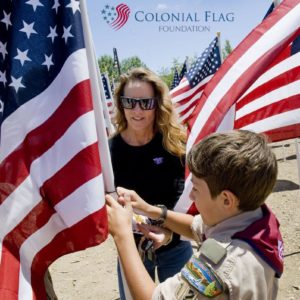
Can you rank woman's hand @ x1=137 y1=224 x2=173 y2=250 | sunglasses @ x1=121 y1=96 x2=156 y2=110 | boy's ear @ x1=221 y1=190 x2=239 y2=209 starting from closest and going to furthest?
boy's ear @ x1=221 y1=190 x2=239 y2=209 < woman's hand @ x1=137 y1=224 x2=173 y2=250 < sunglasses @ x1=121 y1=96 x2=156 y2=110

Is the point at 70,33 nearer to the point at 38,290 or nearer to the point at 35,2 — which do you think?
Result: the point at 35,2

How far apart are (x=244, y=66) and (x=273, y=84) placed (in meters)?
Result: 0.51

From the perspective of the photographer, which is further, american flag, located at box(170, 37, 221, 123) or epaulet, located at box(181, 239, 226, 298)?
american flag, located at box(170, 37, 221, 123)

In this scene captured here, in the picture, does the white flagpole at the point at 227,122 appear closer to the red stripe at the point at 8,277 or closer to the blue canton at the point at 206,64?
the red stripe at the point at 8,277

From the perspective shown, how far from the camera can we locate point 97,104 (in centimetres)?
160

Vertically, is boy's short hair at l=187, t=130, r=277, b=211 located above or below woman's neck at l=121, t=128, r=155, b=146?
above

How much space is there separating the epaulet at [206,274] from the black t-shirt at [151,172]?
49.4 inches

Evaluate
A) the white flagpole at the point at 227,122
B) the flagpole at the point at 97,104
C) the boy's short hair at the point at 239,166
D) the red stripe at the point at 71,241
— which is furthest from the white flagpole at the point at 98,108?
the white flagpole at the point at 227,122

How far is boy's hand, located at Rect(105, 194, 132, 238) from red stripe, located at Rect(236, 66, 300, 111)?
1.53 m

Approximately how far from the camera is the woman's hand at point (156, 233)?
1.99m

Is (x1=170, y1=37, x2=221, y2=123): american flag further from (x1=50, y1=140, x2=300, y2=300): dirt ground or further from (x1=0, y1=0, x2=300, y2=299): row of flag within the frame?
(x1=0, y1=0, x2=300, y2=299): row of flag

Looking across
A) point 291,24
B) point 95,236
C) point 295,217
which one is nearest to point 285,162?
point 295,217

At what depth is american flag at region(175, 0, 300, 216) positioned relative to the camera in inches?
90.7

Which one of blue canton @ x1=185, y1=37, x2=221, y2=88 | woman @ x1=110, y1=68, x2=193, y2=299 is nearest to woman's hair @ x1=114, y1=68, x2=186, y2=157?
woman @ x1=110, y1=68, x2=193, y2=299
